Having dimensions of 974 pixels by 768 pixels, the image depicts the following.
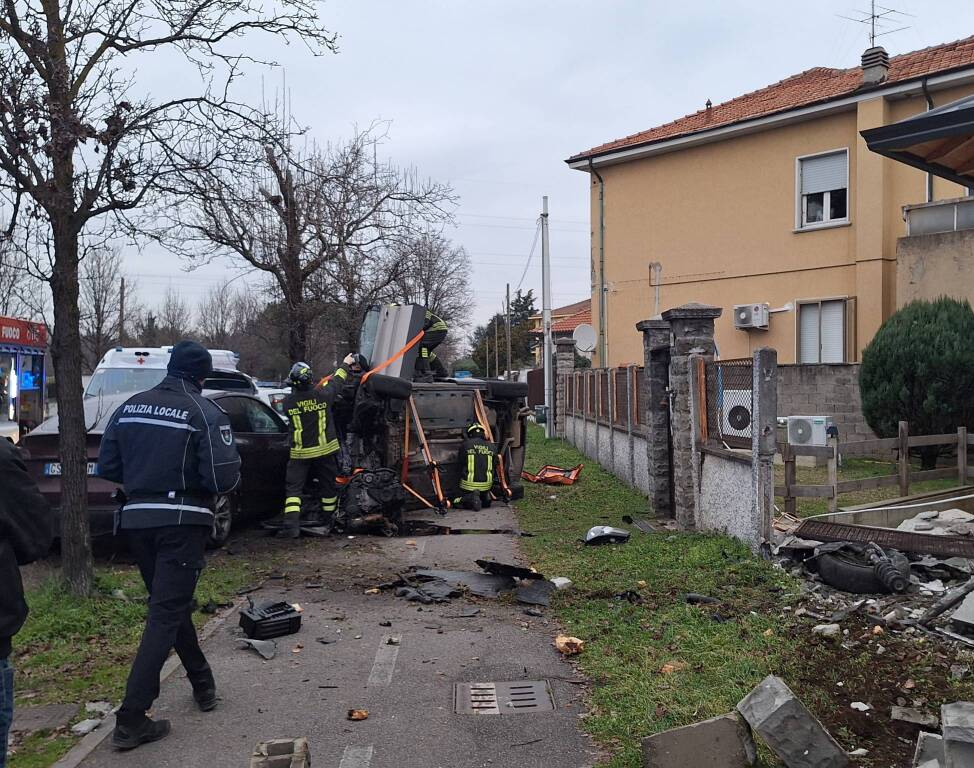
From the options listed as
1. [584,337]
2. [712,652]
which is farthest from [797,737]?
[584,337]

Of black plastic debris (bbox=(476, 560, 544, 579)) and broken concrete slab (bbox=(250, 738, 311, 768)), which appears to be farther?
black plastic debris (bbox=(476, 560, 544, 579))

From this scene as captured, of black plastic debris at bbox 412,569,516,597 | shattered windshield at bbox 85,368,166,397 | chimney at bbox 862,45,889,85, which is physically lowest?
black plastic debris at bbox 412,569,516,597

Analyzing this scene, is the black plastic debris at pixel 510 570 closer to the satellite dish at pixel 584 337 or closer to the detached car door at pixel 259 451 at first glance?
the detached car door at pixel 259 451

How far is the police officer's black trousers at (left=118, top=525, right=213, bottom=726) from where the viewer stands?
4352mm

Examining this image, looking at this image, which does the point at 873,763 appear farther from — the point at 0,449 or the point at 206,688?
the point at 0,449

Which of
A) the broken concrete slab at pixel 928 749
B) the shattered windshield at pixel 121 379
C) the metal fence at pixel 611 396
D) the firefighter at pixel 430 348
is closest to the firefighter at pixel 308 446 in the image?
the firefighter at pixel 430 348

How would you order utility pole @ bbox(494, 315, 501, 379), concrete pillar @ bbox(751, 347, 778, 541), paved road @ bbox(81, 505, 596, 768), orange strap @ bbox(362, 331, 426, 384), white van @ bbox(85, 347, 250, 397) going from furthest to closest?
utility pole @ bbox(494, 315, 501, 379) → white van @ bbox(85, 347, 250, 397) → orange strap @ bbox(362, 331, 426, 384) → concrete pillar @ bbox(751, 347, 778, 541) → paved road @ bbox(81, 505, 596, 768)

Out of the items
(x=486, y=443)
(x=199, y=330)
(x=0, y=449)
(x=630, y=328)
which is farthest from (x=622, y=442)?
(x=199, y=330)

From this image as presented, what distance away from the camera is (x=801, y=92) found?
20531 millimetres

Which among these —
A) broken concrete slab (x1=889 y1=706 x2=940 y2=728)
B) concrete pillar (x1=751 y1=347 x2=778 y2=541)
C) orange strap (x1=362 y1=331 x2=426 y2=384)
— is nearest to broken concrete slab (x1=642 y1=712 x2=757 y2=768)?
broken concrete slab (x1=889 y1=706 x2=940 y2=728)

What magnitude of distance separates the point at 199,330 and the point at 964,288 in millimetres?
47528

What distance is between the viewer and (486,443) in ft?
39.3

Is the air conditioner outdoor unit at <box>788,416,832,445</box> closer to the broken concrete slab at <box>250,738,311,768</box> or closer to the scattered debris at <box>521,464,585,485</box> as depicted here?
the scattered debris at <box>521,464,585,485</box>

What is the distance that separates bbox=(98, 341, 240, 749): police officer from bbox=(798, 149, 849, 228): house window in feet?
57.2
